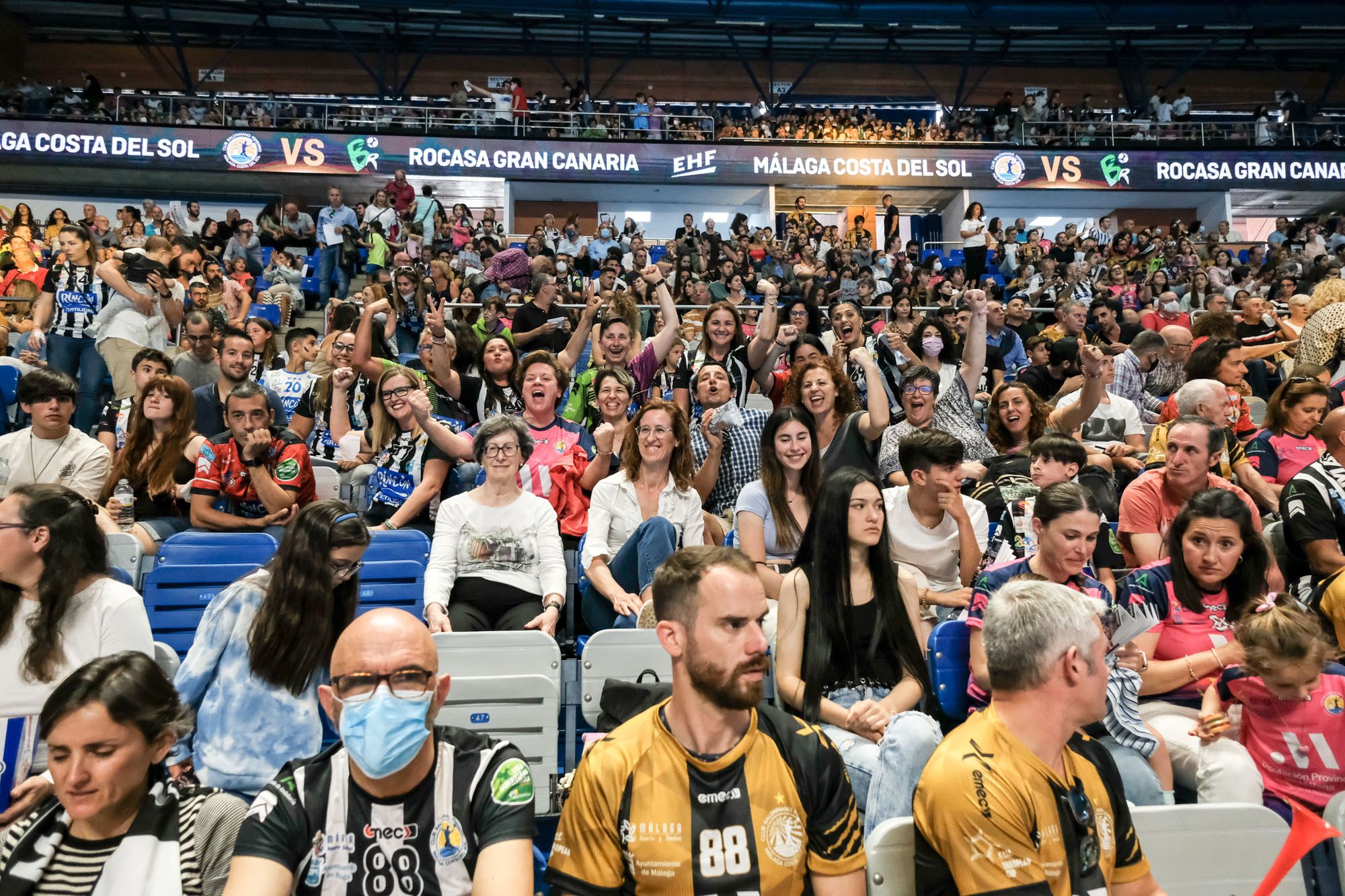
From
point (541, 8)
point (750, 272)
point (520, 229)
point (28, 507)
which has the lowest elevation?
point (28, 507)

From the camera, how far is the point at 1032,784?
76.8 inches

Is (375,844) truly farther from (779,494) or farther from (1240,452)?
(1240,452)

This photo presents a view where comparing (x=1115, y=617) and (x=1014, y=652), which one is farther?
(x=1115, y=617)

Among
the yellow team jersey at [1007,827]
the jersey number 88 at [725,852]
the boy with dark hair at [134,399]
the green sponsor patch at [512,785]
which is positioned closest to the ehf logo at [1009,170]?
the boy with dark hair at [134,399]

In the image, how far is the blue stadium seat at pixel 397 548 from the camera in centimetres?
419

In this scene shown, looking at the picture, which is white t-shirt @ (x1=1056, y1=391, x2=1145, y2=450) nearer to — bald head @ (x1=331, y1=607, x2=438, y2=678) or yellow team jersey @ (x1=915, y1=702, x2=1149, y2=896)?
yellow team jersey @ (x1=915, y1=702, x2=1149, y2=896)

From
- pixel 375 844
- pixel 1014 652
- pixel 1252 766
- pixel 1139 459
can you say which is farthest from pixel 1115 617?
pixel 1139 459

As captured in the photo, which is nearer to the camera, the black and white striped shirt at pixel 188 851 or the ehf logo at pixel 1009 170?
the black and white striped shirt at pixel 188 851

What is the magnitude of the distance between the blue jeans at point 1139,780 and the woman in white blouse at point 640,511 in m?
1.78

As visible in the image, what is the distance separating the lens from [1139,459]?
5.35 metres

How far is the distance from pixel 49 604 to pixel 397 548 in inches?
64.5

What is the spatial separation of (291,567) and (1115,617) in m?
2.38

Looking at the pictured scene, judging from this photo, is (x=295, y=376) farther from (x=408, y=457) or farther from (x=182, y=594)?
(x=182, y=594)

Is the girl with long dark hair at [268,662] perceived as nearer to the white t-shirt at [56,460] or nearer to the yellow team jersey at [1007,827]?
Result: the yellow team jersey at [1007,827]
